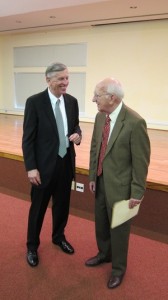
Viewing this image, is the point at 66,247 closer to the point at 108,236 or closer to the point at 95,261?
the point at 95,261

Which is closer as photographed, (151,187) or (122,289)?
(122,289)

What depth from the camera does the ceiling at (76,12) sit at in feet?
14.6

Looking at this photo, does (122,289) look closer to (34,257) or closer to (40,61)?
(34,257)

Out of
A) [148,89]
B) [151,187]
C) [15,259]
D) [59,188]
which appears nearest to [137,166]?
[59,188]

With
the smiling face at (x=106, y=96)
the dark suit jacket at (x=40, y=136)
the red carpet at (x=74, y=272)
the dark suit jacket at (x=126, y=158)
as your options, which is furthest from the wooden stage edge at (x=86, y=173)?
the smiling face at (x=106, y=96)

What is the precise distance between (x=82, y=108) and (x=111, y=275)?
5.26 meters

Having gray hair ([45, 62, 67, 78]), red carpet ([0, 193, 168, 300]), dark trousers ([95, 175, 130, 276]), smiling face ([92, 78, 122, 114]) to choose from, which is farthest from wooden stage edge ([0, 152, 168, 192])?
gray hair ([45, 62, 67, 78])

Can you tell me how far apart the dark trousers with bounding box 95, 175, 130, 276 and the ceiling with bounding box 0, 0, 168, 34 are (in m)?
3.69

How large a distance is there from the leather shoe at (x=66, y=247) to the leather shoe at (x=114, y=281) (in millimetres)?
421

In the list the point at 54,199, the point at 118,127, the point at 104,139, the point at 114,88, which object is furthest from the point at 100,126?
the point at 54,199

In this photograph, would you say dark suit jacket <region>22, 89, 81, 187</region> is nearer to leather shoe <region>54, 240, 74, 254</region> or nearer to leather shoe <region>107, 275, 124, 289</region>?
leather shoe <region>54, 240, 74, 254</region>

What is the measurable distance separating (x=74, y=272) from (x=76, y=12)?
4.58 metres

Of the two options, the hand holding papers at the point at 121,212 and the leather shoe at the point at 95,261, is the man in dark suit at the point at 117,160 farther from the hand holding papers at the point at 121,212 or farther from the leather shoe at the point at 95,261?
the leather shoe at the point at 95,261

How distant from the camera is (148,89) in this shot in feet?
18.9
